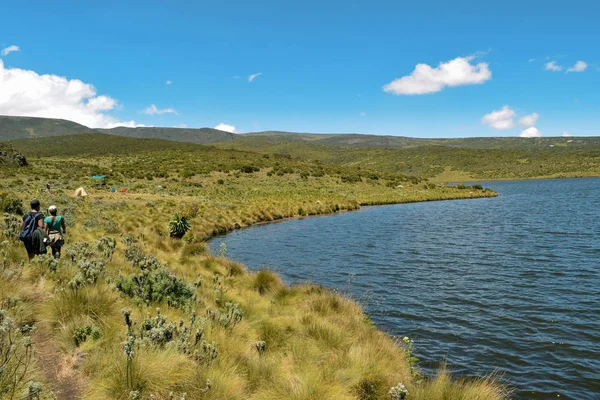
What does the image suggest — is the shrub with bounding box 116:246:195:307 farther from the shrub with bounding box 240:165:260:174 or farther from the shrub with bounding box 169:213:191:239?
the shrub with bounding box 240:165:260:174

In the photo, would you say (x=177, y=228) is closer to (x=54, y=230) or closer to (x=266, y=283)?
(x=266, y=283)

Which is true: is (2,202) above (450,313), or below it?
above

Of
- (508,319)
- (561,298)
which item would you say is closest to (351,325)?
(508,319)

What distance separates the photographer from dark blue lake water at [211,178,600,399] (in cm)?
925

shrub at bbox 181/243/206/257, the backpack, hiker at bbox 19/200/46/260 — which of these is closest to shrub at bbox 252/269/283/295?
shrub at bbox 181/243/206/257

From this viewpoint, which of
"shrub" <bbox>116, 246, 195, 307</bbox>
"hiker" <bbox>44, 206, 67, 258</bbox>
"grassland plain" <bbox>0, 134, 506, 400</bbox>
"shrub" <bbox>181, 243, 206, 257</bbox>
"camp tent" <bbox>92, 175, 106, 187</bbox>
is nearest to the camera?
"grassland plain" <bbox>0, 134, 506, 400</bbox>

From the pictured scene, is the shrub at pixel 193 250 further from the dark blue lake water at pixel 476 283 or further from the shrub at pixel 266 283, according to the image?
the shrub at pixel 266 283

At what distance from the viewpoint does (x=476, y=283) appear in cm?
1554

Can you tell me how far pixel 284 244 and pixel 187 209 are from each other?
1278 centimetres

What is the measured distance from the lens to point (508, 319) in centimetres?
1167

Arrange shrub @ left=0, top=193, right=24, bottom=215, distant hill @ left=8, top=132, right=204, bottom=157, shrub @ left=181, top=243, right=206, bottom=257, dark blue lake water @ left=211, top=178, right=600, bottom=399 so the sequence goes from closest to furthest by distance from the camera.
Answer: dark blue lake water @ left=211, top=178, right=600, bottom=399 < shrub @ left=181, top=243, right=206, bottom=257 < shrub @ left=0, top=193, right=24, bottom=215 < distant hill @ left=8, top=132, right=204, bottom=157

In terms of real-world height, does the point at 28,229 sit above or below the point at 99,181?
above

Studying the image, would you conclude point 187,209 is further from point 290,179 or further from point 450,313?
point 290,179

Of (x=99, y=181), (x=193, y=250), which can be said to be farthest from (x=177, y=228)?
(x=99, y=181)
